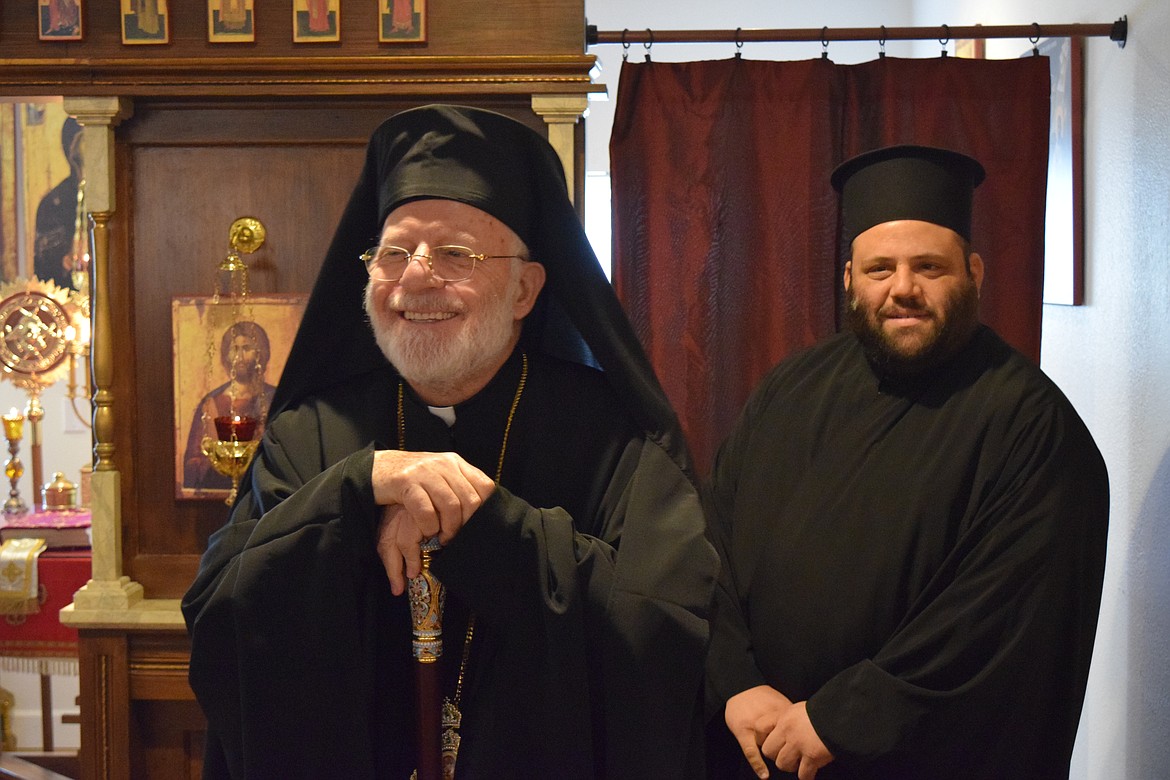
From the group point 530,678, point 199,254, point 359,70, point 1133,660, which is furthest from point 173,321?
point 1133,660

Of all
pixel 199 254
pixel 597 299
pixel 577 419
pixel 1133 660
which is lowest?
pixel 1133 660

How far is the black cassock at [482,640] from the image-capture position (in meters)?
1.69

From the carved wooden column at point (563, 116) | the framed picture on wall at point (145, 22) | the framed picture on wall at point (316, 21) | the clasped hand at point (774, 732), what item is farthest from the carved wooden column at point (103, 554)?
the clasped hand at point (774, 732)

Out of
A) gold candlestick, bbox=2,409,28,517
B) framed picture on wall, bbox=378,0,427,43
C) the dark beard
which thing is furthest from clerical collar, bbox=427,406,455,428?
gold candlestick, bbox=2,409,28,517

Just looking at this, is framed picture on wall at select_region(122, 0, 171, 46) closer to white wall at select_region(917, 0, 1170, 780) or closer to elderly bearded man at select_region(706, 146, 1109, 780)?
elderly bearded man at select_region(706, 146, 1109, 780)

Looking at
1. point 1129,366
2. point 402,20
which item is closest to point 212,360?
point 402,20

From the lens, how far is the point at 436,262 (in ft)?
6.08

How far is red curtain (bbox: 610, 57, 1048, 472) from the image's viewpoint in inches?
132

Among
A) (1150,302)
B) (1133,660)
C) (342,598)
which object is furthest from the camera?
(1133,660)

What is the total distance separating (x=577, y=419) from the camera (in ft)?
6.48

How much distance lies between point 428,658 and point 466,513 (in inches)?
9.7

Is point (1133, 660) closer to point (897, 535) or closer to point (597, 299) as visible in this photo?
point (897, 535)

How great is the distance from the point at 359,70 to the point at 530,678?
1.90m

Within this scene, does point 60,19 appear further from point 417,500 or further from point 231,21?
point 417,500
